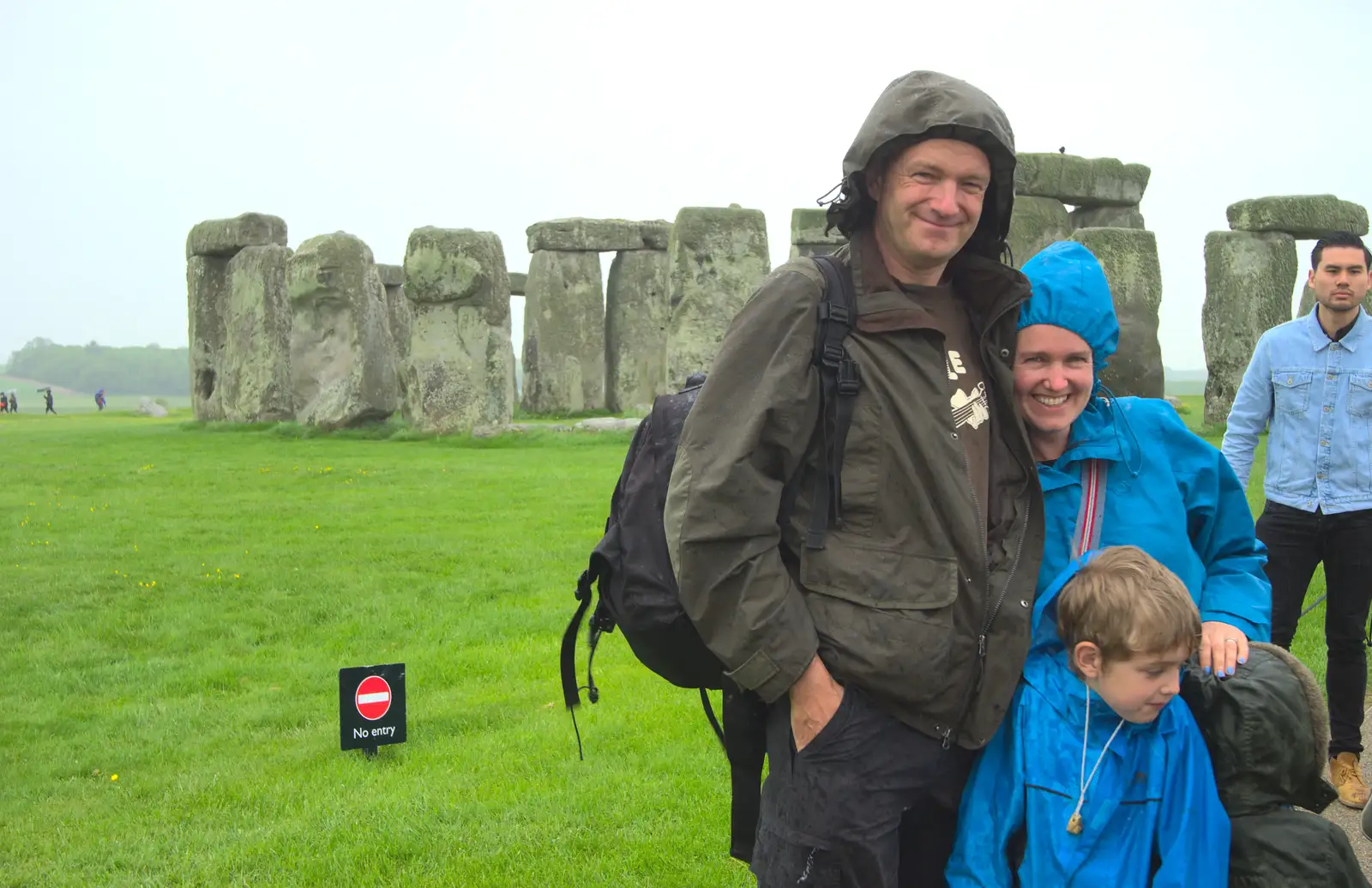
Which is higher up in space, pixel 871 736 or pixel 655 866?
pixel 871 736

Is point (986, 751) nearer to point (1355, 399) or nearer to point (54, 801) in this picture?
point (1355, 399)

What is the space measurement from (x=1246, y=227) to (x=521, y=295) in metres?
15.1

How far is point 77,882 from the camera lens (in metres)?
3.40

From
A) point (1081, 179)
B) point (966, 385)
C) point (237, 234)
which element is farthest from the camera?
point (237, 234)

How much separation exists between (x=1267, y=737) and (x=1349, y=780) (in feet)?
7.42

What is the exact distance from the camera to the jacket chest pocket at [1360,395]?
160 inches

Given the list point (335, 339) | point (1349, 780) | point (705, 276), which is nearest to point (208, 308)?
point (335, 339)

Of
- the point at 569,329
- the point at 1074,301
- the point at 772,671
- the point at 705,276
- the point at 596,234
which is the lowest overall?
the point at 772,671

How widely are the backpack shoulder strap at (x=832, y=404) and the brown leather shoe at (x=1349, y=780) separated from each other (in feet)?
8.92

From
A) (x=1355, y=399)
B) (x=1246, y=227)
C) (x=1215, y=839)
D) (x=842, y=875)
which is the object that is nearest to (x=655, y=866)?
(x=842, y=875)

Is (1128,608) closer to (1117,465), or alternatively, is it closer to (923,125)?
(1117,465)

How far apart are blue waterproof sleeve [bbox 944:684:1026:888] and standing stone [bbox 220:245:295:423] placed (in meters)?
15.6

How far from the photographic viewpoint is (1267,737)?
2039 millimetres

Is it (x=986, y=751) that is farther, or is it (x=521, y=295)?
(x=521, y=295)
